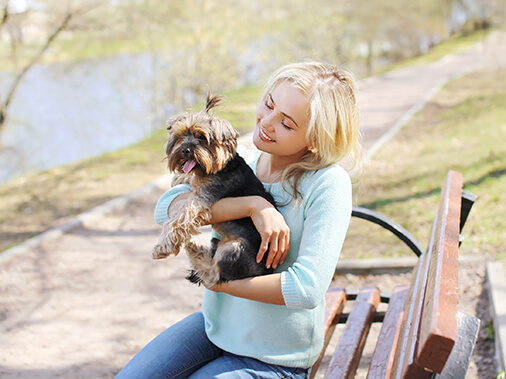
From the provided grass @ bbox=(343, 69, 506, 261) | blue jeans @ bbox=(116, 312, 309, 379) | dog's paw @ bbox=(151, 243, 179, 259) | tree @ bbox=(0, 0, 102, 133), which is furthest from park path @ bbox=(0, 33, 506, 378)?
tree @ bbox=(0, 0, 102, 133)

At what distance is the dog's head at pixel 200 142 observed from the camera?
2168mm

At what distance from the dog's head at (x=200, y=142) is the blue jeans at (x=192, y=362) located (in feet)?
2.64

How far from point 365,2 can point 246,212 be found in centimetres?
3335

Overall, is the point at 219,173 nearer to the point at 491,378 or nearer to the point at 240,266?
the point at 240,266

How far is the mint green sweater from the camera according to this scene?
1.91 m

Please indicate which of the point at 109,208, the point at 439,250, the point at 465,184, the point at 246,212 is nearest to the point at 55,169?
the point at 109,208

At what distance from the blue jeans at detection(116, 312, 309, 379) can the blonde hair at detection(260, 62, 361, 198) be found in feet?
2.57

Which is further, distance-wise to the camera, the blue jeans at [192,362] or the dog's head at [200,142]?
the dog's head at [200,142]

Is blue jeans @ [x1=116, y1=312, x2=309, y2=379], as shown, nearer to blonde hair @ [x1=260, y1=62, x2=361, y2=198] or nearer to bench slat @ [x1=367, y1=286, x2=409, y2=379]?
bench slat @ [x1=367, y1=286, x2=409, y2=379]

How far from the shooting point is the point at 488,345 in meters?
3.47

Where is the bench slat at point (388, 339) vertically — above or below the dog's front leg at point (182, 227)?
below

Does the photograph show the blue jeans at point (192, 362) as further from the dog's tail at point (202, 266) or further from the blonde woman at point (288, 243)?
the dog's tail at point (202, 266)

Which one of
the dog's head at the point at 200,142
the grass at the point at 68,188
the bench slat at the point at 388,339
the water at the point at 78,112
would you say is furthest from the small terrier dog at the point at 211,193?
the water at the point at 78,112

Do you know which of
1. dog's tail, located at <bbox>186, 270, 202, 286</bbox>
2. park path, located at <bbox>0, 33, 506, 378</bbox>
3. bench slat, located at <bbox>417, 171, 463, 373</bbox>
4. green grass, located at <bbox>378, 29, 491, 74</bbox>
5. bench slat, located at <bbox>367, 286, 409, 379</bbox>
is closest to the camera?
bench slat, located at <bbox>417, 171, 463, 373</bbox>
